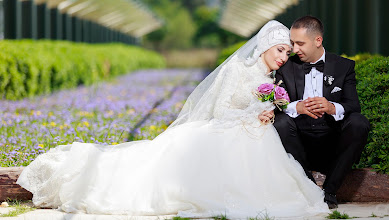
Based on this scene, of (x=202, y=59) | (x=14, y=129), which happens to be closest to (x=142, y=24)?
(x=202, y=59)

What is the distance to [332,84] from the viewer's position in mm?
4375

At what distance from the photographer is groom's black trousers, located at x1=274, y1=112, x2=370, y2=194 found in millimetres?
4121

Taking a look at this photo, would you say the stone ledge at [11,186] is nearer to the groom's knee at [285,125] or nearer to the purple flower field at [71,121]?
the purple flower field at [71,121]

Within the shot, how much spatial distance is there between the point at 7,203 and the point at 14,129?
2.84m

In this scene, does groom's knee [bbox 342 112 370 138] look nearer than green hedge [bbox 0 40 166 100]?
Yes

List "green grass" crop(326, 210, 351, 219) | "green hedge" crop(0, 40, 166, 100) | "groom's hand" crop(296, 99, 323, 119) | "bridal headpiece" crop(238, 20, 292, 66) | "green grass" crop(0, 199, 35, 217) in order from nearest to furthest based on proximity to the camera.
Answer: "green grass" crop(326, 210, 351, 219), "green grass" crop(0, 199, 35, 217), "groom's hand" crop(296, 99, 323, 119), "bridal headpiece" crop(238, 20, 292, 66), "green hedge" crop(0, 40, 166, 100)

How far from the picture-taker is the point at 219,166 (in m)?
4.09

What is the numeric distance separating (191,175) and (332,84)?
4.03 feet

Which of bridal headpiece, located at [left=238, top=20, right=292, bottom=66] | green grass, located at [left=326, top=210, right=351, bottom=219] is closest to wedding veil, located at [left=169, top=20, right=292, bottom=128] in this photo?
bridal headpiece, located at [left=238, top=20, right=292, bottom=66]

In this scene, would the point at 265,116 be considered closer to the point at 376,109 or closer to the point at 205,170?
the point at 205,170

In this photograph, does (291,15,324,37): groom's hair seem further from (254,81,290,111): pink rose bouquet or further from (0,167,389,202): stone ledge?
(0,167,389,202): stone ledge

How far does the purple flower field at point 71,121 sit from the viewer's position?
5.83 m

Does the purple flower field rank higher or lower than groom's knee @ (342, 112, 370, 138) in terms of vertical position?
lower

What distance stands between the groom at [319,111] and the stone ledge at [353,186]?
197 millimetres
